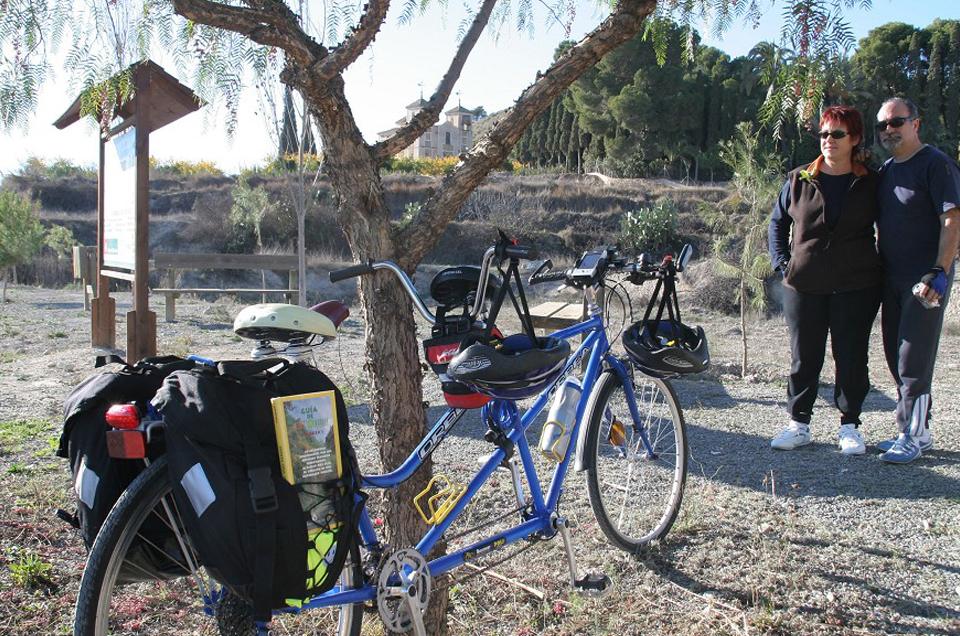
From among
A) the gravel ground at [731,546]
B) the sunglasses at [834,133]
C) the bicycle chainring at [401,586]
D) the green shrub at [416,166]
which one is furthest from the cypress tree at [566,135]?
the bicycle chainring at [401,586]

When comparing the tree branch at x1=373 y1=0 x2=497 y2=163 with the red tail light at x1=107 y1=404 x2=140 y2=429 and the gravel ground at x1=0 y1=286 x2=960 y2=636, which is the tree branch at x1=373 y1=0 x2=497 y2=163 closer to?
the red tail light at x1=107 y1=404 x2=140 y2=429

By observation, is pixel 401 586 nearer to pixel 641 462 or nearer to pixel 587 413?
pixel 587 413

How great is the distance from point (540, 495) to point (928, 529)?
6.67ft

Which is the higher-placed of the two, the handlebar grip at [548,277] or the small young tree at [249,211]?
the small young tree at [249,211]

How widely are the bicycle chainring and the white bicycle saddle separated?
0.71 m

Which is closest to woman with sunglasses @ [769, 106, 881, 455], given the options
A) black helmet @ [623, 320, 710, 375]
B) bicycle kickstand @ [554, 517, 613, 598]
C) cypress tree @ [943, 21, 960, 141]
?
black helmet @ [623, 320, 710, 375]

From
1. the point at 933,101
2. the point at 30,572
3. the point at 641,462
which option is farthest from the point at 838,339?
the point at 933,101

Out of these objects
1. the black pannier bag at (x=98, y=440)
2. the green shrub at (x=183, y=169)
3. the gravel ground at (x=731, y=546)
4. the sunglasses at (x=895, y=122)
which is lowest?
the gravel ground at (x=731, y=546)

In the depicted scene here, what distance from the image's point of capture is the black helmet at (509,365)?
2336 millimetres

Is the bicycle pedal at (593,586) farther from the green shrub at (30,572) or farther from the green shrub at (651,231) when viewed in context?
the green shrub at (651,231)

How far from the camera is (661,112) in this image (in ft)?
147

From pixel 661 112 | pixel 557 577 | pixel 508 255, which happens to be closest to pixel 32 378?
pixel 557 577

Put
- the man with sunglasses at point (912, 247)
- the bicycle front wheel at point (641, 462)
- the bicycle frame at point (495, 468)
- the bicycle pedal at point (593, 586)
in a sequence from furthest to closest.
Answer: the man with sunglasses at point (912, 247)
the bicycle front wheel at point (641, 462)
the bicycle pedal at point (593, 586)
the bicycle frame at point (495, 468)

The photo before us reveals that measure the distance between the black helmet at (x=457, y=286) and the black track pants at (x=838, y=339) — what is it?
2956 millimetres
